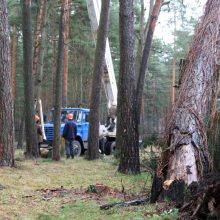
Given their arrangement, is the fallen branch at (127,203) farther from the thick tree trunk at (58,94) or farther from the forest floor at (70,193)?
the thick tree trunk at (58,94)

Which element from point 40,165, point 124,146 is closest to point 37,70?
point 40,165

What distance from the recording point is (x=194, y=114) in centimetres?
798

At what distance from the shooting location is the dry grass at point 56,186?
7.30 meters

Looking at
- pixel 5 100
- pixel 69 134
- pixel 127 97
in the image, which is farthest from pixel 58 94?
pixel 127 97

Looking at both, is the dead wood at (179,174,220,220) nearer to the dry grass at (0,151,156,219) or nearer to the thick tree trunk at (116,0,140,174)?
the dry grass at (0,151,156,219)

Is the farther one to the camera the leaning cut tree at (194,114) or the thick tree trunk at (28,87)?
the thick tree trunk at (28,87)

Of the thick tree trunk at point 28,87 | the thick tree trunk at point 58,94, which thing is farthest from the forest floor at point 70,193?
the thick tree trunk at point 28,87

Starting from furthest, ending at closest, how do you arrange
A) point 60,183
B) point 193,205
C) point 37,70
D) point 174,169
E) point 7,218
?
point 37,70 → point 60,183 → point 174,169 → point 7,218 → point 193,205

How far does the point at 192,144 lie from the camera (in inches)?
302

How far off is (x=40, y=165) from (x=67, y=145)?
3683 mm

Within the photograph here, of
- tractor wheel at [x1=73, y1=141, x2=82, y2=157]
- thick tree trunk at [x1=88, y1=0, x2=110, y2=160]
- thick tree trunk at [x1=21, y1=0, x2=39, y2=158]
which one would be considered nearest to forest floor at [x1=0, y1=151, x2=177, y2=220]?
thick tree trunk at [x1=21, y1=0, x2=39, y2=158]

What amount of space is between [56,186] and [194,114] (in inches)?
149

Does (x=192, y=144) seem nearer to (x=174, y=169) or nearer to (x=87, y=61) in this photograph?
(x=174, y=169)

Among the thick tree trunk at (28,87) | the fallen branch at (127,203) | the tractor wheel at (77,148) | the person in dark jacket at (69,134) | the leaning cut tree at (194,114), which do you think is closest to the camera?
the fallen branch at (127,203)
